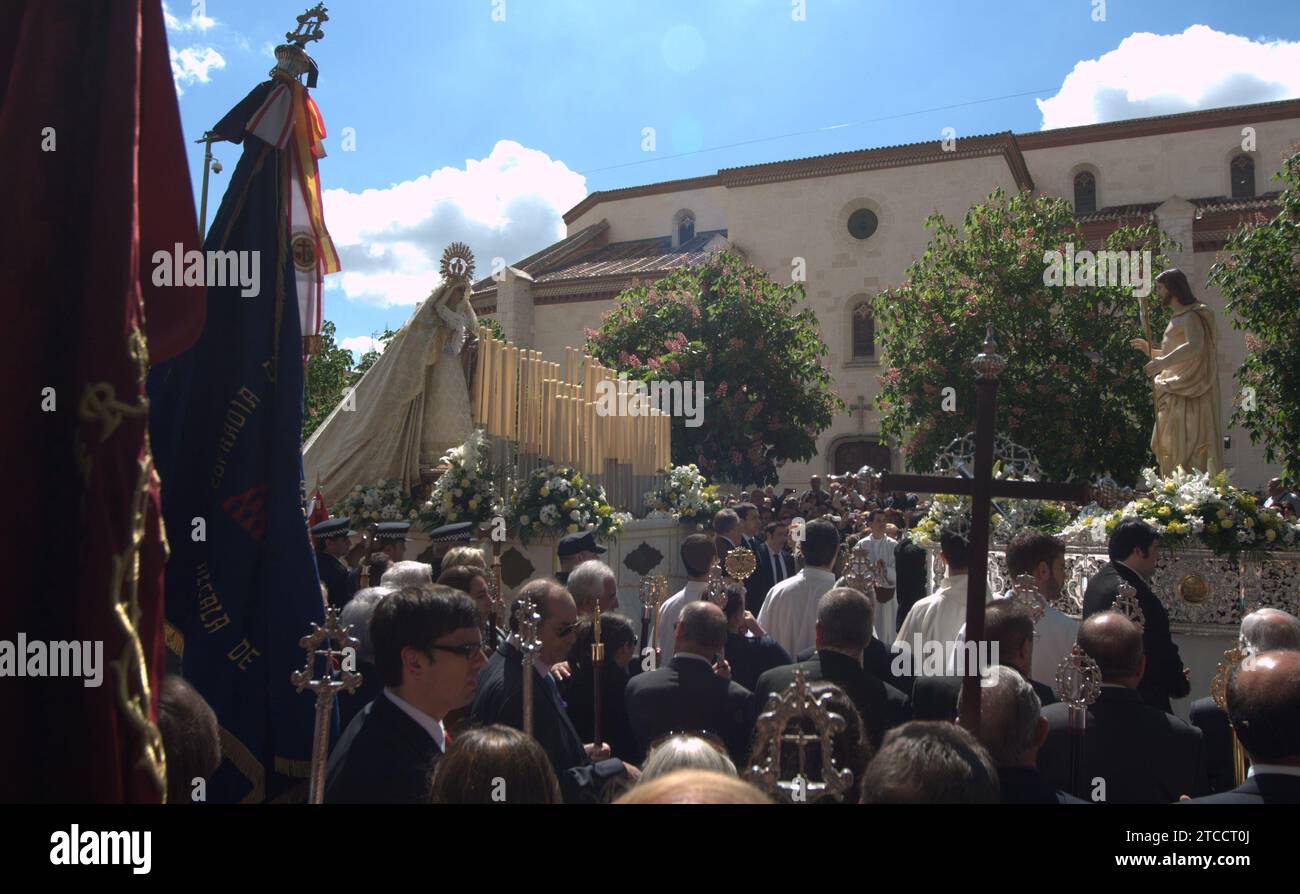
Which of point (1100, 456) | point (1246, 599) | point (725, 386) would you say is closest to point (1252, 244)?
point (1100, 456)

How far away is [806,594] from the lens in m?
6.25

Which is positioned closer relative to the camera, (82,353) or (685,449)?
(82,353)

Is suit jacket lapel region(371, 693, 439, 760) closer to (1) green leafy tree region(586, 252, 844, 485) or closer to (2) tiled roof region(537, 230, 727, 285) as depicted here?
(1) green leafy tree region(586, 252, 844, 485)

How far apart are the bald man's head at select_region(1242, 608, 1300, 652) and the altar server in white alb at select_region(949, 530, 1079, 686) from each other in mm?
1014

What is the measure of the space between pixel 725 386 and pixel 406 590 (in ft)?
65.9

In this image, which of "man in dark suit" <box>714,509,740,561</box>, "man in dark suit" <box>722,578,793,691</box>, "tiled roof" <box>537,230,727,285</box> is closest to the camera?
"man in dark suit" <box>722,578,793,691</box>

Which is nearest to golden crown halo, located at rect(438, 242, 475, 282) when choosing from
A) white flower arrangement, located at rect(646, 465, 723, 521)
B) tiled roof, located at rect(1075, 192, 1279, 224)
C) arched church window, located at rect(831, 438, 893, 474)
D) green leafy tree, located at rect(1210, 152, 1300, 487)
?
white flower arrangement, located at rect(646, 465, 723, 521)

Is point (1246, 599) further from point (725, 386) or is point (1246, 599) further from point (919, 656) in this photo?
point (725, 386)

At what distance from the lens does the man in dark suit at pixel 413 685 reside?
2600mm

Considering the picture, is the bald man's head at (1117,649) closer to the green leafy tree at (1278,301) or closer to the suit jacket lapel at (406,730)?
the suit jacket lapel at (406,730)

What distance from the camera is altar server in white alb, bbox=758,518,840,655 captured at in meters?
6.20

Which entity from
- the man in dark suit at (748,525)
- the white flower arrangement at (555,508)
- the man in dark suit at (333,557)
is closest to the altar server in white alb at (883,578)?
the man in dark suit at (748,525)

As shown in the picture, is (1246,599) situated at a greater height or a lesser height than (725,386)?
lesser
